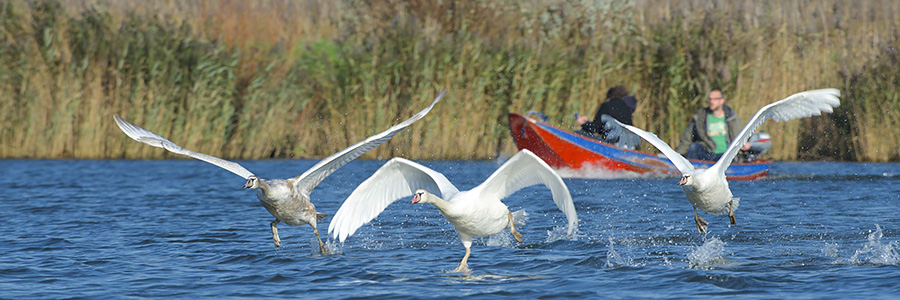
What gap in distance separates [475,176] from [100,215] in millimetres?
5442

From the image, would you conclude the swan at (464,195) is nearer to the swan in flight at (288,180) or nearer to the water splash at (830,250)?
the swan in flight at (288,180)

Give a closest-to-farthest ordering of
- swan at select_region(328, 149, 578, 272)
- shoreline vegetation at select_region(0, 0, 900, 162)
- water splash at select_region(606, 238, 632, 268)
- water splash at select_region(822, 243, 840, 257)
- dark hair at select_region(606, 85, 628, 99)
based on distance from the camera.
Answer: swan at select_region(328, 149, 578, 272) < water splash at select_region(606, 238, 632, 268) < water splash at select_region(822, 243, 840, 257) < dark hair at select_region(606, 85, 628, 99) < shoreline vegetation at select_region(0, 0, 900, 162)

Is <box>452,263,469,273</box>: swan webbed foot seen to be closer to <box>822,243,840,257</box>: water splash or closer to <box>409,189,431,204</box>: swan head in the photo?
<box>409,189,431,204</box>: swan head

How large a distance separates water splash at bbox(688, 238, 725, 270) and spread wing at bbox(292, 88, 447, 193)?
7.34 ft

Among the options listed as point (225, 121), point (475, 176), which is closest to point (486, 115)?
point (475, 176)

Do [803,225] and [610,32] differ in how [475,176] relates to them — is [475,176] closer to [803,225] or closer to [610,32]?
[610,32]

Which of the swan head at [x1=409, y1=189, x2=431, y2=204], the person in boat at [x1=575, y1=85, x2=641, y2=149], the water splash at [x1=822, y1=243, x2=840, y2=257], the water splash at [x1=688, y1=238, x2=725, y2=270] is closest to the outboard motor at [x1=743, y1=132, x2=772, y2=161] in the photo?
the person in boat at [x1=575, y1=85, x2=641, y2=149]

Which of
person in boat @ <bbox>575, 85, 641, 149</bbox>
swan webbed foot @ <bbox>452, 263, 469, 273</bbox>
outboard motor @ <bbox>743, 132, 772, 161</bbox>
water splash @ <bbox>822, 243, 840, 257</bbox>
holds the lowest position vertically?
swan webbed foot @ <bbox>452, 263, 469, 273</bbox>

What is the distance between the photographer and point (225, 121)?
16.0 meters

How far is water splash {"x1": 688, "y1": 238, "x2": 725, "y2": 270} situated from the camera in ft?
24.9

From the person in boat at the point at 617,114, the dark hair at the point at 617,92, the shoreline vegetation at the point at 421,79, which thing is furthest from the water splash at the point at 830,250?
the shoreline vegetation at the point at 421,79

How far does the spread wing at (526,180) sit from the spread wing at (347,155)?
75cm

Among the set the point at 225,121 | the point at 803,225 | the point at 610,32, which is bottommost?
the point at 803,225

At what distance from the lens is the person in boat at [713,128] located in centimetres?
1337
